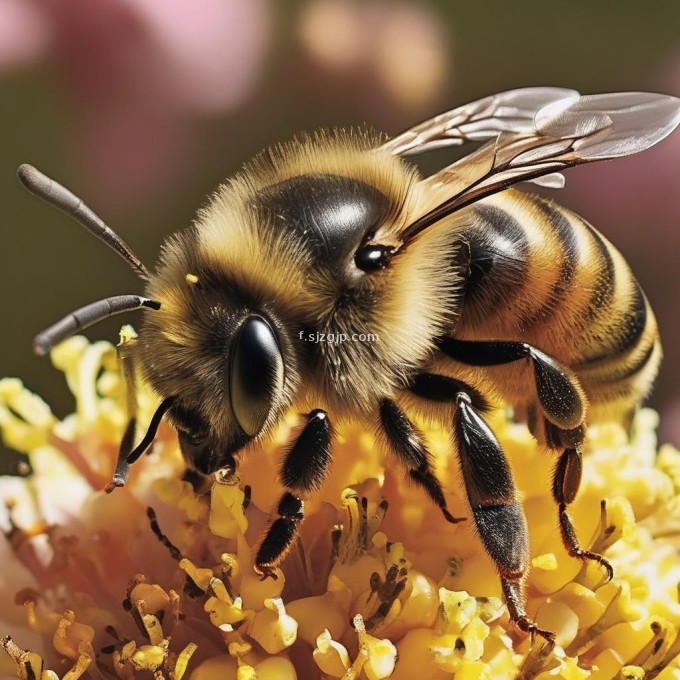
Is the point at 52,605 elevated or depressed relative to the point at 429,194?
depressed

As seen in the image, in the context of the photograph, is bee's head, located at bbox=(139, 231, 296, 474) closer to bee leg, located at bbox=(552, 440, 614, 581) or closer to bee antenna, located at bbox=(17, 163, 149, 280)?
bee antenna, located at bbox=(17, 163, 149, 280)

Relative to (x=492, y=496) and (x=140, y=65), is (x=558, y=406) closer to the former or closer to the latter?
(x=492, y=496)

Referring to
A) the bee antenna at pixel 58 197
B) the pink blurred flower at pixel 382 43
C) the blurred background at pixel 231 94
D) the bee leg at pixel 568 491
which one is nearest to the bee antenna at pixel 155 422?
the bee antenna at pixel 58 197

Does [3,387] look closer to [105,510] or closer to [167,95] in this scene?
[105,510]

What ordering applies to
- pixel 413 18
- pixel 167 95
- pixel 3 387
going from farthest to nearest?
1. pixel 413 18
2. pixel 167 95
3. pixel 3 387

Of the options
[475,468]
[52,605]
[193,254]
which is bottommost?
[52,605]

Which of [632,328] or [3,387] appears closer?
[632,328]

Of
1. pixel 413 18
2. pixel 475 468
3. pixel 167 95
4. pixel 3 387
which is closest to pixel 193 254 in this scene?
pixel 475 468
